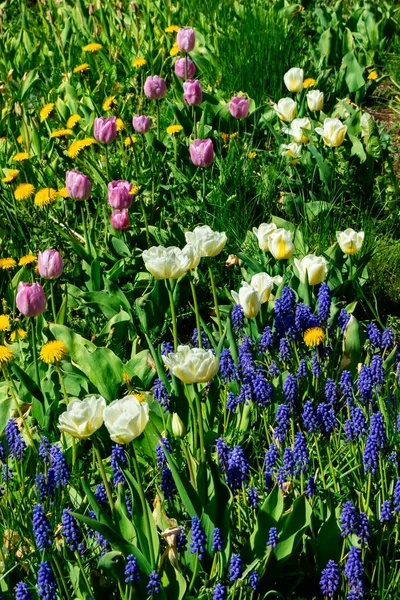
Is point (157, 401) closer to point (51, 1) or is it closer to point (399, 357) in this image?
point (399, 357)

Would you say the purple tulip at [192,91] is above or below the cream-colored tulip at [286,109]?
above

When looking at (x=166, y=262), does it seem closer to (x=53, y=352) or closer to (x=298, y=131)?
(x=53, y=352)

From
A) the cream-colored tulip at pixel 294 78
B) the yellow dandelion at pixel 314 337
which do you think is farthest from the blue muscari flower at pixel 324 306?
the cream-colored tulip at pixel 294 78

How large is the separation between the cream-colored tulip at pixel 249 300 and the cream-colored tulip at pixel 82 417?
0.77 metres

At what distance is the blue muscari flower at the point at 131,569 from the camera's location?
163 cm

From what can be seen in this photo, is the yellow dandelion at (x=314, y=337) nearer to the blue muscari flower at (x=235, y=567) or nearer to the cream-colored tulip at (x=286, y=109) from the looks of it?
the blue muscari flower at (x=235, y=567)

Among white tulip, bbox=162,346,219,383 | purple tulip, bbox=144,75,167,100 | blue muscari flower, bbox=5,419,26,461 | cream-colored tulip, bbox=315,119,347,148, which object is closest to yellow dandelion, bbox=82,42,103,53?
purple tulip, bbox=144,75,167,100

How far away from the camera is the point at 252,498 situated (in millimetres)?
1884

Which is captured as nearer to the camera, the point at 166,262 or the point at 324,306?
the point at 166,262

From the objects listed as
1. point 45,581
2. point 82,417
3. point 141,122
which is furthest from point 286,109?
point 45,581

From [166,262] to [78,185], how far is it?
0.89 metres

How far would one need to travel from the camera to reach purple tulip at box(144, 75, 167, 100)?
3.48m

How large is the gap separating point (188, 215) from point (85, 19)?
8.55 feet

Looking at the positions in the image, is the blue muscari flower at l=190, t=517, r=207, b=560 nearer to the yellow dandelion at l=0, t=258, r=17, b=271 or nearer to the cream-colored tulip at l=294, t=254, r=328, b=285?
the cream-colored tulip at l=294, t=254, r=328, b=285
